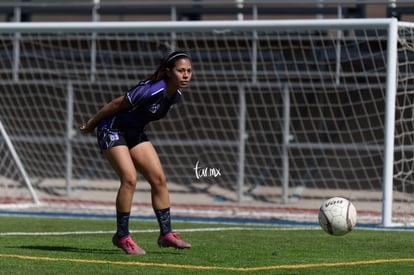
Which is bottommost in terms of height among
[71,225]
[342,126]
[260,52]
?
[71,225]

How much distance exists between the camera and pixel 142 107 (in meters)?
9.29

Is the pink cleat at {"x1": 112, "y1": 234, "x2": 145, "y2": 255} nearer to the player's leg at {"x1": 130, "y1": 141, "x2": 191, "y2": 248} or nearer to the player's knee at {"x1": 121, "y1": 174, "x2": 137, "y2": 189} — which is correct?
the player's leg at {"x1": 130, "y1": 141, "x2": 191, "y2": 248}

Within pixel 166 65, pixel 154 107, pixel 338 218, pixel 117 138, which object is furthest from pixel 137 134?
pixel 338 218

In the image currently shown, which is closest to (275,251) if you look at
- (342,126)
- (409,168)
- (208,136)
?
(409,168)

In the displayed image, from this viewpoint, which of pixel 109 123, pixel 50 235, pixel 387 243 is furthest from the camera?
pixel 50 235

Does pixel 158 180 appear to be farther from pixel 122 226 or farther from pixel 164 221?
pixel 122 226

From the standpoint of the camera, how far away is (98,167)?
64.9ft

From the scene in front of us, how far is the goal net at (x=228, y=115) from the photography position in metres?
17.6

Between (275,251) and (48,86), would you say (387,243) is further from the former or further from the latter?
(48,86)

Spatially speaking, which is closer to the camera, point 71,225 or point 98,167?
point 71,225

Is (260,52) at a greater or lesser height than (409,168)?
greater

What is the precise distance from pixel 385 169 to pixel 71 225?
3723 mm

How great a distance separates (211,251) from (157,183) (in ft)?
2.45

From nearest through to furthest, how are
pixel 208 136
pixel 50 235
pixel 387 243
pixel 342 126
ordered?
pixel 387 243, pixel 50 235, pixel 342 126, pixel 208 136
